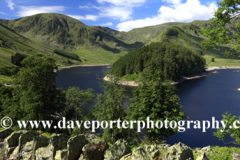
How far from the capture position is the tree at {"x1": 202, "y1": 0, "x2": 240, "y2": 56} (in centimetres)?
1042

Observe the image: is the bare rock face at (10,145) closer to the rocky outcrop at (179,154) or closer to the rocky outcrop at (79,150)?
the rocky outcrop at (79,150)

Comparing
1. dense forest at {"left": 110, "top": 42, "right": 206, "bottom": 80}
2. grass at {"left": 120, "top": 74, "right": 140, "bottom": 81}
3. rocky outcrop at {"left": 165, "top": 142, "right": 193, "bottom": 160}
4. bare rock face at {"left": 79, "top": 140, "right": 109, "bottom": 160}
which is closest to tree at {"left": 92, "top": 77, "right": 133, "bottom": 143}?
bare rock face at {"left": 79, "top": 140, "right": 109, "bottom": 160}

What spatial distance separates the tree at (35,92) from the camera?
3772 cm

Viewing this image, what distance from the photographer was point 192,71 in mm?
176125

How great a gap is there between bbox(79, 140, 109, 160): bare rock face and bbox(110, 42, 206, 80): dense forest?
142 metres

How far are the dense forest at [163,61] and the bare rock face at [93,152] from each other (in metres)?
142

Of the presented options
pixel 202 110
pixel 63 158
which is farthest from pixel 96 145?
pixel 202 110

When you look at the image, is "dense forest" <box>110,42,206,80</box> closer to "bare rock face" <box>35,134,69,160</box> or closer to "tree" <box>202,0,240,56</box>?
"bare rock face" <box>35,134,69,160</box>

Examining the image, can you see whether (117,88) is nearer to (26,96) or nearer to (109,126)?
(109,126)

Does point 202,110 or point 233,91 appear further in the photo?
point 233,91

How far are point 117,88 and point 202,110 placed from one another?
53.3 metres

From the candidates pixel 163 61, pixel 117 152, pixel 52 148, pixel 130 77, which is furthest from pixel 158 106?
pixel 163 61

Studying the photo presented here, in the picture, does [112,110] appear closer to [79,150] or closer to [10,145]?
[79,150]

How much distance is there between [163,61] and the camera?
166 m
